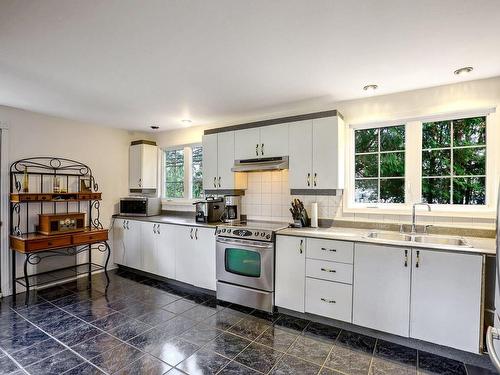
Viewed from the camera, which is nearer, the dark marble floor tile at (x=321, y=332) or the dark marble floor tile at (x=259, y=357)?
the dark marble floor tile at (x=259, y=357)

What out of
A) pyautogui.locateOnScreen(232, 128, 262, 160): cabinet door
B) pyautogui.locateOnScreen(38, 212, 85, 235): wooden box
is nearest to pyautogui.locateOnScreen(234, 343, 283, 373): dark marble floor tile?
pyautogui.locateOnScreen(232, 128, 262, 160): cabinet door

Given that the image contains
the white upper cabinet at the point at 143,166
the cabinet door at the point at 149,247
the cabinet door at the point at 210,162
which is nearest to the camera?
the cabinet door at the point at 210,162

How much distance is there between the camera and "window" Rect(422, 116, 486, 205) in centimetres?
269

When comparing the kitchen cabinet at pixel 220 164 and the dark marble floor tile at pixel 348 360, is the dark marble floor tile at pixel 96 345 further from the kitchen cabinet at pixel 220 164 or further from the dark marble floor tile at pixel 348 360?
the kitchen cabinet at pixel 220 164

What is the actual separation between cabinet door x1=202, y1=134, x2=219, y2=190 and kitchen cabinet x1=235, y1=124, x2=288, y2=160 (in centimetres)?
37

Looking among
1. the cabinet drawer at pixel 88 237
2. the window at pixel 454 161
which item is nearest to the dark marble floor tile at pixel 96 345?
the cabinet drawer at pixel 88 237

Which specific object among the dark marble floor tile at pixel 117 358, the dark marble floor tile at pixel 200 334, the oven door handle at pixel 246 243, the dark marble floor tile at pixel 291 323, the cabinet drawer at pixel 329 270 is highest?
the oven door handle at pixel 246 243

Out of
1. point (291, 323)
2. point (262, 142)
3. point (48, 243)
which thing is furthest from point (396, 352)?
point (48, 243)

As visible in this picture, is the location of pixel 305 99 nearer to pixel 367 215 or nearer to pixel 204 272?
pixel 367 215

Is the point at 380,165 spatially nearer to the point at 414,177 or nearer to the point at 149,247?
the point at 414,177

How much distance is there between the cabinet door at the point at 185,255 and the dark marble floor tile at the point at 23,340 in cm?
153

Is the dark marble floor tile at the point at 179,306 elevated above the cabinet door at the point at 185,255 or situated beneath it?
situated beneath

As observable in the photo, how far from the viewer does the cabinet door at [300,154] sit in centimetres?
314

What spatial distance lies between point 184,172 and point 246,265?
2151 mm
